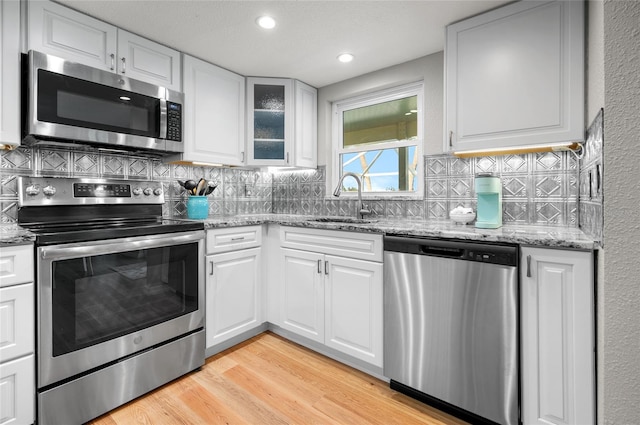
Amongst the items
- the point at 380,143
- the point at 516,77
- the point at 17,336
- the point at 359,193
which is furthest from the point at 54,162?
the point at 516,77

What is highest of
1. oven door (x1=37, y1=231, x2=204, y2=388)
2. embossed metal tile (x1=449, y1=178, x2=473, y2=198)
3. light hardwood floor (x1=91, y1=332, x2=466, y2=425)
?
embossed metal tile (x1=449, y1=178, x2=473, y2=198)

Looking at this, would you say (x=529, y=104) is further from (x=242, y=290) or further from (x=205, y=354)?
(x=205, y=354)

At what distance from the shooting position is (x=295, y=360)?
88.4 inches

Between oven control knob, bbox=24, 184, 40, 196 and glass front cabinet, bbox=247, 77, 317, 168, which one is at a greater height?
glass front cabinet, bbox=247, 77, 317, 168

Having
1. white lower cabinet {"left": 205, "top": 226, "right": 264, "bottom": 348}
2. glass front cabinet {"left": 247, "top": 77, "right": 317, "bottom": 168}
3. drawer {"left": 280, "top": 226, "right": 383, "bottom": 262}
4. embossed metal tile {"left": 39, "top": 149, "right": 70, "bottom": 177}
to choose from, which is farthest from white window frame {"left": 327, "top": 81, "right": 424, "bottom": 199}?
embossed metal tile {"left": 39, "top": 149, "right": 70, "bottom": 177}

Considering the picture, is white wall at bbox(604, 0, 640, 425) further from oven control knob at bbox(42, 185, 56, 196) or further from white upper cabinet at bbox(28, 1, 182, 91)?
oven control knob at bbox(42, 185, 56, 196)

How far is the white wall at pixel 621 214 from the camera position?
108cm

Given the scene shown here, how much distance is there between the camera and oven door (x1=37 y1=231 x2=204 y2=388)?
150cm

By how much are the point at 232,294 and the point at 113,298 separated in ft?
2.63

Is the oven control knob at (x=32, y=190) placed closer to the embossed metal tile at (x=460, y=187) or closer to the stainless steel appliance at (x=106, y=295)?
A: the stainless steel appliance at (x=106, y=295)

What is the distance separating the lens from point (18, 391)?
4.67 ft

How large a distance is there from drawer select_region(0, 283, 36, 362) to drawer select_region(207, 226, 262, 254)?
3.10 feet

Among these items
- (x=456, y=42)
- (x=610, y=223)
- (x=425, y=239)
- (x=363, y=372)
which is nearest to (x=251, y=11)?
(x=456, y=42)

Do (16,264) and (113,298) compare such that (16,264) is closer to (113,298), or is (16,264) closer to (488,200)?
(113,298)
